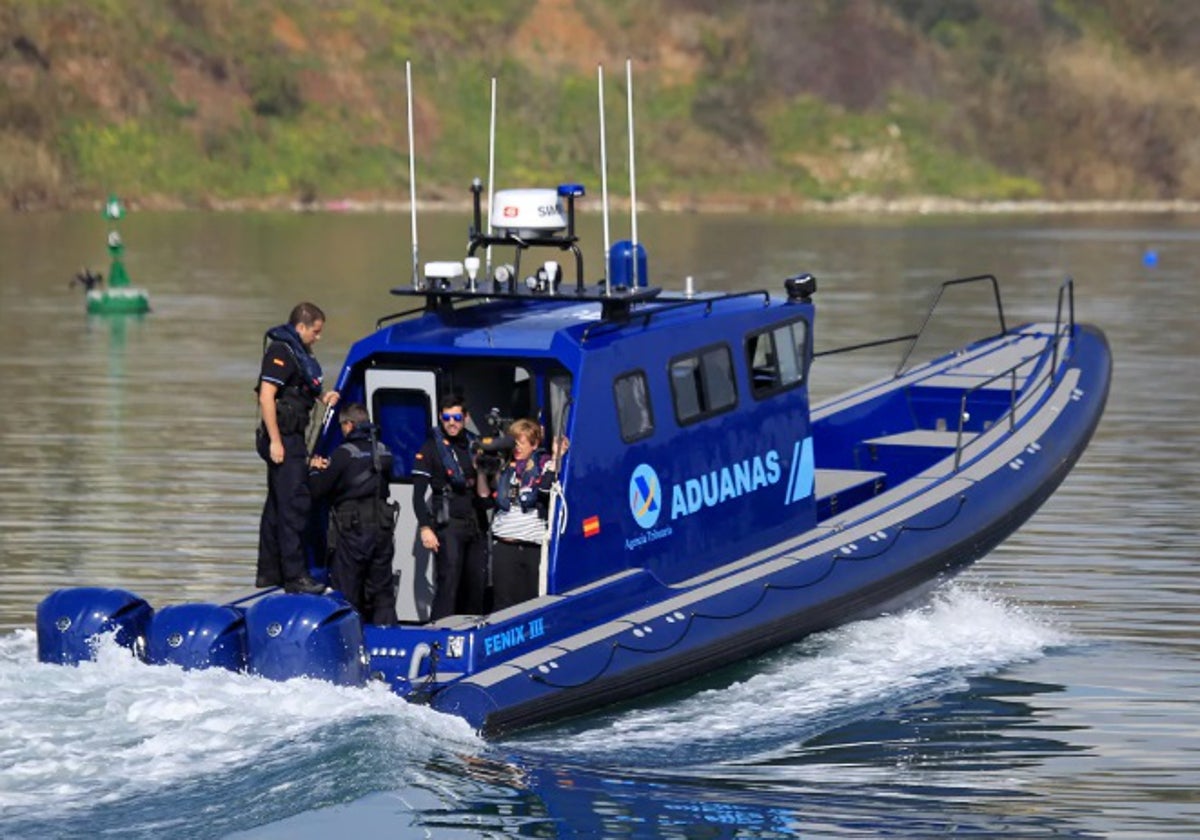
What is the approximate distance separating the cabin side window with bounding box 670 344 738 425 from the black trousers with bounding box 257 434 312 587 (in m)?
2.34

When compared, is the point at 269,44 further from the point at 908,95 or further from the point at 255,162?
the point at 908,95

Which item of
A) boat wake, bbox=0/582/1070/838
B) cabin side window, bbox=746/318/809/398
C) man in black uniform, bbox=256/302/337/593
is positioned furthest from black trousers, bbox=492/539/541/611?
cabin side window, bbox=746/318/809/398

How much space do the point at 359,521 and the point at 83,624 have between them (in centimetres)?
169

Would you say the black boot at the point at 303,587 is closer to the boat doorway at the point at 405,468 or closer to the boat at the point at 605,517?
the boat at the point at 605,517

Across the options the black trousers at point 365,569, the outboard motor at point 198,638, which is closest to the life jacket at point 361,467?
the black trousers at point 365,569

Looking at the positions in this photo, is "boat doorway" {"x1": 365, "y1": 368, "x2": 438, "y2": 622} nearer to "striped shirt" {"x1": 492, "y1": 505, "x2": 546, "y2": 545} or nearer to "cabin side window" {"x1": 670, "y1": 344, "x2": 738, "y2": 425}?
"striped shirt" {"x1": 492, "y1": 505, "x2": 546, "y2": 545}

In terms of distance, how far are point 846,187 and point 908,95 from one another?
21.9 feet

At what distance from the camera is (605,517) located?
1429cm

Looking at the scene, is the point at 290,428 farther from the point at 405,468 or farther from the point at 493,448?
the point at 493,448

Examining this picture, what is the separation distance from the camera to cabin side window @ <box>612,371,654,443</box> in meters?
14.4

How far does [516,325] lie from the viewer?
14.6m

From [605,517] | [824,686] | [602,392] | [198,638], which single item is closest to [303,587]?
[198,638]

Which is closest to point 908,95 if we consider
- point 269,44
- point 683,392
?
point 269,44

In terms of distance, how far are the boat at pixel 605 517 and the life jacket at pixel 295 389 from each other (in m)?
0.37
